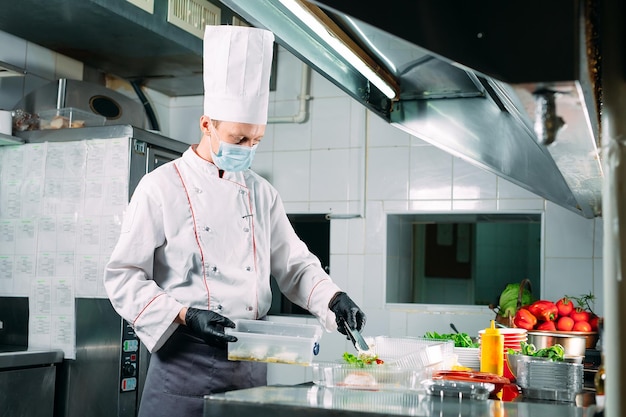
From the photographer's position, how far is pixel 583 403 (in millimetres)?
1796

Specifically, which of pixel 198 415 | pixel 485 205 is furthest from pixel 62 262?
pixel 485 205

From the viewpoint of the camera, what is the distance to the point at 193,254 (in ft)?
7.80

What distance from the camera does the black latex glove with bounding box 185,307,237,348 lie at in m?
2.10

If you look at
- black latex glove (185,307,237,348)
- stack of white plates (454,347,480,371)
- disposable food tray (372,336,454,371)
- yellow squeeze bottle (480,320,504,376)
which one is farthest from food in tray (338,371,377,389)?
stack of white plates (454,347,480,371)

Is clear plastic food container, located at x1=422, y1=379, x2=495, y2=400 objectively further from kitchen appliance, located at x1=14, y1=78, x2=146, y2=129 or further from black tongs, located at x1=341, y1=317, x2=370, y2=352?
kitchen appliance, located at x1=14, y1=78, x2=146, y2=129

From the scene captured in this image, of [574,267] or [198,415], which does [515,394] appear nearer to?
[198,415]

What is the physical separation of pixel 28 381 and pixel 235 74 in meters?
1.75

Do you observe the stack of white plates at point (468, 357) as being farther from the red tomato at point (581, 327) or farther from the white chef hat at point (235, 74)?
the white chef hat at point (235, 74)

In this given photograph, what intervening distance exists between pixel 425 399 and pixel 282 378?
3.12 m

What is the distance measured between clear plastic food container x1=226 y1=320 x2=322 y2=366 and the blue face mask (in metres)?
0.53

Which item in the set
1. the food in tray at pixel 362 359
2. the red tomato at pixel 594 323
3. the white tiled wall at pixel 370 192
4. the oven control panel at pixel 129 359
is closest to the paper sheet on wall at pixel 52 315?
Answer: the oven control panel at pixel 129 359

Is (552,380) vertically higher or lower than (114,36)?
lower

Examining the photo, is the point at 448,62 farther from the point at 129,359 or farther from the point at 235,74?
the point at 129,359

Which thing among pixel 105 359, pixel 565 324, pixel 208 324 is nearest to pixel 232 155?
pixel 208 324
